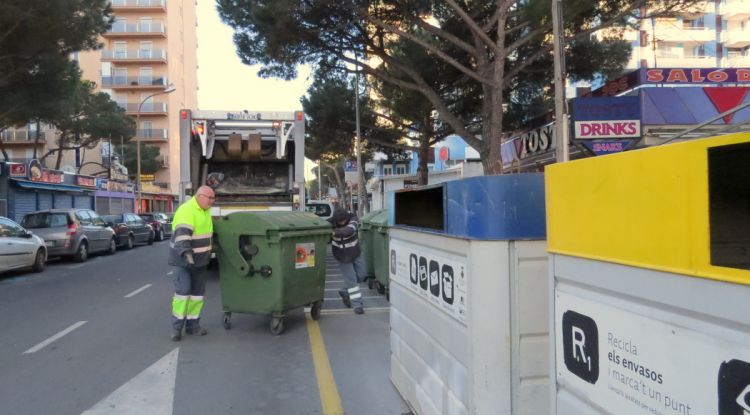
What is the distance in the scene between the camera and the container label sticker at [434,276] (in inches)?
118

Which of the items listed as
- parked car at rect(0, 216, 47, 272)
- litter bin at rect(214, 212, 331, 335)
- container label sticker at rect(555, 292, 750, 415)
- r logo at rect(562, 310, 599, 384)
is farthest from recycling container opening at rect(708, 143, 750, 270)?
parked car at rect(0, 216, 47, 272)

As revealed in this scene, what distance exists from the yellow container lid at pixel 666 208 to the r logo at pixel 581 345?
0.82ft

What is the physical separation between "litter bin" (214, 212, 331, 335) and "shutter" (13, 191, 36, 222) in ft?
85.3

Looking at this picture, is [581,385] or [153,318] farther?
[153,318]

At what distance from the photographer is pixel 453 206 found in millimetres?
3092

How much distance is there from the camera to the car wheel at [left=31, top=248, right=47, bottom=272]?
14.7m

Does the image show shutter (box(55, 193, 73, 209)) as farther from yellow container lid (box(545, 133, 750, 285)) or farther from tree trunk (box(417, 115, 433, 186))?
yellow container lid (box(545, 133, 750, 285))

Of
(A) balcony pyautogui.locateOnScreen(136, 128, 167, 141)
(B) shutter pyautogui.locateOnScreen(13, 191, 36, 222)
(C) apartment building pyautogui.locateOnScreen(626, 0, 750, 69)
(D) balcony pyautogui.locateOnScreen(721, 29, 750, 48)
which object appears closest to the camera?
(B) shutter pyautogui.locateOnScreen(13, 191, 36, 222)

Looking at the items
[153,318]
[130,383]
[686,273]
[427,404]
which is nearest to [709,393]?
[686,273]

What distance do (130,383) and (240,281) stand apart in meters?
2.14

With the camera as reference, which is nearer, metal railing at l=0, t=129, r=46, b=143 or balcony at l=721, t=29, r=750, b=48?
balcony at l=721, t=29, r=750, b=48

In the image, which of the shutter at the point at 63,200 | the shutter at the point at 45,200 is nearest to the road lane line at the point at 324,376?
the shutter at the point at 45,200

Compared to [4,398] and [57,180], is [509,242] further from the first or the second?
[57,180]

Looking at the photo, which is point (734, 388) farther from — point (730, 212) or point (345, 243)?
point (345, 243)
